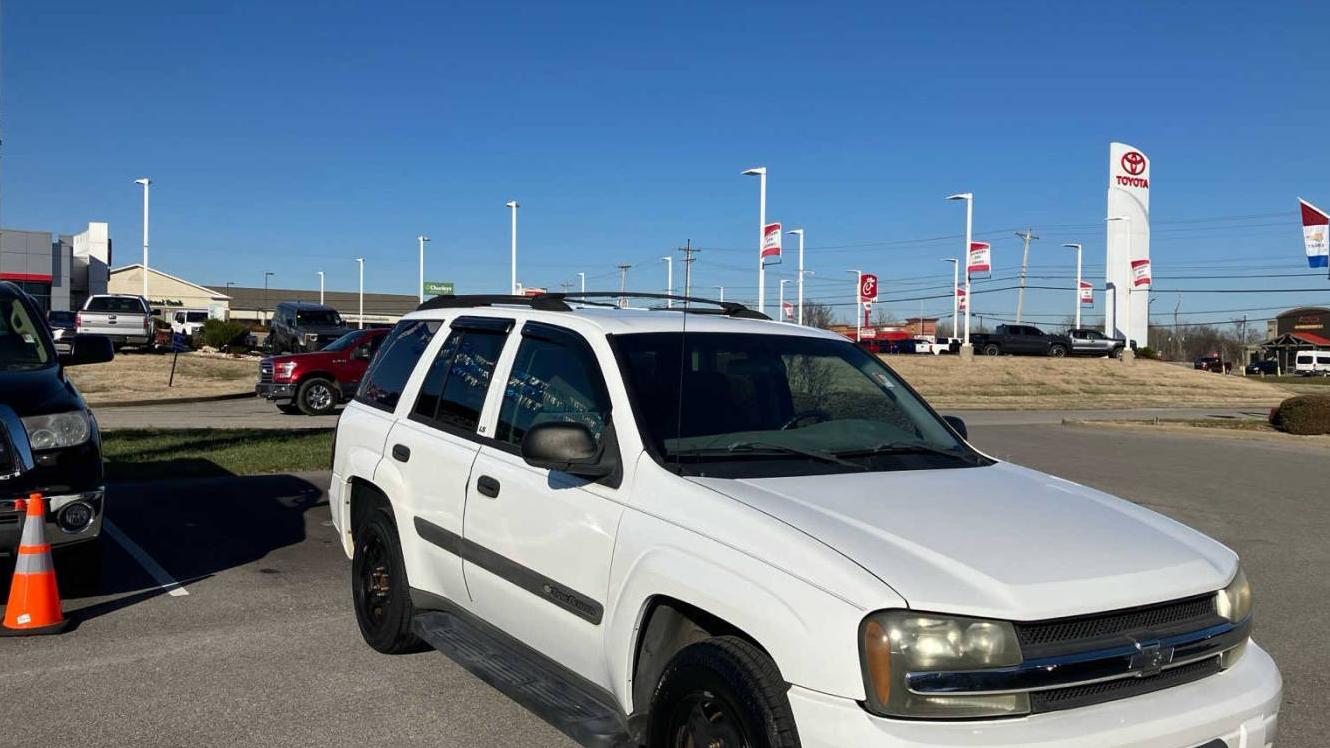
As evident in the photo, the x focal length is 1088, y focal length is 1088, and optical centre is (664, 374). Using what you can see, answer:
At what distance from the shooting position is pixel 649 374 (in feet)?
14.0

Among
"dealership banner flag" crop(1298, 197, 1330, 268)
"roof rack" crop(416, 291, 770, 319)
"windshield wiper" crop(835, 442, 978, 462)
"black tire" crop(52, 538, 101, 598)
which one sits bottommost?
"black tire" crop(52, 538, 101, 598)

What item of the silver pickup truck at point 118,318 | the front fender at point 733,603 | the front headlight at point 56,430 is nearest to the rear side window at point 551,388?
the front fender at point 733,603

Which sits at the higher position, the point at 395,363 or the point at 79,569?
the point at 395,363

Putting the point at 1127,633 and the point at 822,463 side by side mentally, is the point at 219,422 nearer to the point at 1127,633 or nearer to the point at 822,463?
the point at 822,463

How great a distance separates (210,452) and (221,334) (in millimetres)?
26367

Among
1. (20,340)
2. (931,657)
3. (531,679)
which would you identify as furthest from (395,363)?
(931,657)

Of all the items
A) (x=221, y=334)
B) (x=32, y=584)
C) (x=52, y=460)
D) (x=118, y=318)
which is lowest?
(x=32, y=584)

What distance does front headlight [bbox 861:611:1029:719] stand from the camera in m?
2.90

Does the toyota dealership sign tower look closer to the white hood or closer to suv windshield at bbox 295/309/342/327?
suv windshield at bbox 295/309/342/327

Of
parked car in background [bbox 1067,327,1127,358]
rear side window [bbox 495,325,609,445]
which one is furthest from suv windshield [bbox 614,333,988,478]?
parked car in background [bbox 1067,327,1127,358]

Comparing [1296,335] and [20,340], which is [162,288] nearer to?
[20,340]

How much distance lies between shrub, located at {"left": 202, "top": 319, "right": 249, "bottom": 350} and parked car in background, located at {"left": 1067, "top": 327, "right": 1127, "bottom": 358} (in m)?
39.1

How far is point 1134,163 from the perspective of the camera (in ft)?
208

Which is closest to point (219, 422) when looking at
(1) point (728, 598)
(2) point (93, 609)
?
(2) point (93, 609)
